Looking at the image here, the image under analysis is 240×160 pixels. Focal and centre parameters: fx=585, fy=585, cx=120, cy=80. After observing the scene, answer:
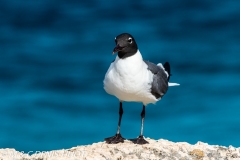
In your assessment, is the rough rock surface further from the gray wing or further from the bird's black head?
the bird's black head

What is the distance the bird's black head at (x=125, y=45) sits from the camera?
29.9 ft

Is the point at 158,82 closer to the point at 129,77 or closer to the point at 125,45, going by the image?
the point at 129,77

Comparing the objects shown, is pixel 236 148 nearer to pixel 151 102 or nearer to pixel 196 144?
pixel 196 144

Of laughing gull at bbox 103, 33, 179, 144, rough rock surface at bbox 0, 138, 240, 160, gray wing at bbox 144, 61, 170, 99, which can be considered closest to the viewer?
rough rock surface at bbox 0, 138, 240, 160

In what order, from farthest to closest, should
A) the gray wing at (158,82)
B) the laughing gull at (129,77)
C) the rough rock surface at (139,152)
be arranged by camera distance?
the gray wing at (158,82) < the laughing gull at (129,77) < the rough rock surface at (139,152)

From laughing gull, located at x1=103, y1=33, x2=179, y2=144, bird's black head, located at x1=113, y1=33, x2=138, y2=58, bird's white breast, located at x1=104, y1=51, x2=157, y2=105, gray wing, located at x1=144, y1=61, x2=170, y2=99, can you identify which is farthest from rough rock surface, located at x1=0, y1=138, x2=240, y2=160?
bird's black head, located at x1=113, y1=33, x2=138, y2=58

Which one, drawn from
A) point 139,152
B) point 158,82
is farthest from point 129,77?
point 139,152

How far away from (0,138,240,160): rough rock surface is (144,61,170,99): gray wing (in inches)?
46.7

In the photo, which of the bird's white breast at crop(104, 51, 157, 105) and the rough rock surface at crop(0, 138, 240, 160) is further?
the bird's white breast at crop(104, 51, 157, 105)

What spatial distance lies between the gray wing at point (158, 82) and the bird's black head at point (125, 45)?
0.59m

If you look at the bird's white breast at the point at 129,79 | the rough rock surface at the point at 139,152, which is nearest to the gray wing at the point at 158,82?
the bird's white breast at the point at 129,79

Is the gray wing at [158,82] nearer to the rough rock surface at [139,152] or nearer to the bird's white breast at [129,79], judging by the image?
the bird's white breast at [129,79]

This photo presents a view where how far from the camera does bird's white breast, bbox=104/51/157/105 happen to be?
9070 millimetres

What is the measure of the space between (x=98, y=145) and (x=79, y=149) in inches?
25.0
